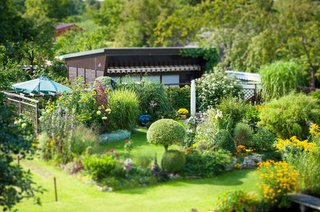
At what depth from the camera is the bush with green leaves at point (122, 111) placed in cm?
1842

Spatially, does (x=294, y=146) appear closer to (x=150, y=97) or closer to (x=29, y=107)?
(x=150, y=97)

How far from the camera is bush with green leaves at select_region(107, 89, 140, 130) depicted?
725 inches

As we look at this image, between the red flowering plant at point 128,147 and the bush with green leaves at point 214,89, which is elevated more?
the bush with green leaves at point 214,89

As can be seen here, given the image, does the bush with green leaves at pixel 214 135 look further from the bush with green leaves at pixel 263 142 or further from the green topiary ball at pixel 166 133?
the green topiary ball at pixel 166 133

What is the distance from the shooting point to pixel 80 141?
48.3ft

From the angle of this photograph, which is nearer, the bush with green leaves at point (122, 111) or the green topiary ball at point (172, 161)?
the green topiary ball at point (172, 161)

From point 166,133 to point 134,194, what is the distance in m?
2.45

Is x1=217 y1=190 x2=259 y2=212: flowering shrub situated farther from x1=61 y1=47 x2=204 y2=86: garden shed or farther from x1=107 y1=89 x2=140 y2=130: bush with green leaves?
x1=61 y1=47 x2=204 y2=86: garden shed

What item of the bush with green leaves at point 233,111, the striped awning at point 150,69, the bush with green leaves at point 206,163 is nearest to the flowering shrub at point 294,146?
the bush with green leaves at point 206,163

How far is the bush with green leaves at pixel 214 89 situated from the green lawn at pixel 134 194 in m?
6.79

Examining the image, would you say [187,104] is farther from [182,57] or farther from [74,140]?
[74,140]

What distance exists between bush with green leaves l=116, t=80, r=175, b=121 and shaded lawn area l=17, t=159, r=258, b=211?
612 centimetres

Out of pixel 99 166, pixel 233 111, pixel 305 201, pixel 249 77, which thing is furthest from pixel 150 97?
pixel 305 201

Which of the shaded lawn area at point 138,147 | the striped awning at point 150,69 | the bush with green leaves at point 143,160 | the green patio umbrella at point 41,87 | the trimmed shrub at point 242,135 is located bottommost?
the shaded lawn area at point 138,147
